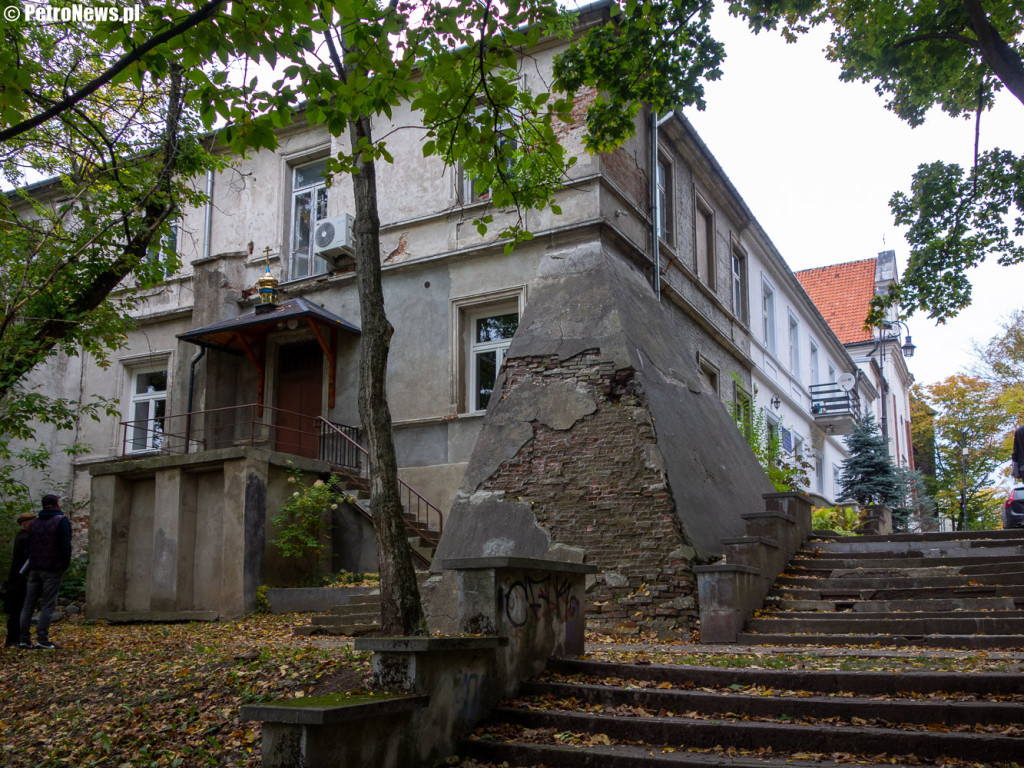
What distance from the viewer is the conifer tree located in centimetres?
2250

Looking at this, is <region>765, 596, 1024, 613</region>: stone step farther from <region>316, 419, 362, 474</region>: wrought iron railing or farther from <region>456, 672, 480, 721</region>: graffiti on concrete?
<region>316, 419, 362, 474</region>: wrought iron railing

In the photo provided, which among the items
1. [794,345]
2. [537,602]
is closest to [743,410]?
[794,345]

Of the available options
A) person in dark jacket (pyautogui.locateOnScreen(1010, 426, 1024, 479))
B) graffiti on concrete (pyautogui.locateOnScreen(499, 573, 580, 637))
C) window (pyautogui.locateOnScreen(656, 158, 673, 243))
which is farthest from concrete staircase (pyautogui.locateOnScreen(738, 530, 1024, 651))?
window (pyautogui.locateOnScreen(656, 158, 673, 243))

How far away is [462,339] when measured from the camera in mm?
15781

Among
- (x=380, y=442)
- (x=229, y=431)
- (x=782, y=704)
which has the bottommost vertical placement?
(x=782, y=704)

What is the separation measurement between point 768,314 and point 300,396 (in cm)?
1341

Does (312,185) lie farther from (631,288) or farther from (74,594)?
(74,594)

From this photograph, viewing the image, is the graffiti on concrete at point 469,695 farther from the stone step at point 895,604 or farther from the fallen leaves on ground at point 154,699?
the stone step at point 895,604

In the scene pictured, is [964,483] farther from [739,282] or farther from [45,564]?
[45,564]

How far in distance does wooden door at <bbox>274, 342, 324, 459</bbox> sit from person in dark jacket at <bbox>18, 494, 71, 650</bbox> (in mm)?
6681

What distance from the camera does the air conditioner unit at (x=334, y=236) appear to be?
16.7m

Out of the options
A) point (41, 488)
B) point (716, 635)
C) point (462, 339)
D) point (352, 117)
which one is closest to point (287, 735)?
point (352, 117)

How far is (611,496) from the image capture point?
35.8 feet

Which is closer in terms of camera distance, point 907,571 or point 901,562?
point 907,571
